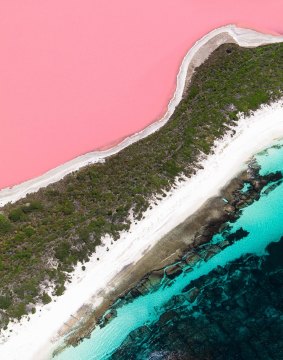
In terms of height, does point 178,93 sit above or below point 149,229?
above

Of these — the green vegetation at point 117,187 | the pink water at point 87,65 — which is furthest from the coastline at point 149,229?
the pink water at point 87,65

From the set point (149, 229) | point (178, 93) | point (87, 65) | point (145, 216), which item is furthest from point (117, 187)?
point (87, 65)

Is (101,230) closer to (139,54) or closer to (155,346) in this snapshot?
(155,346)

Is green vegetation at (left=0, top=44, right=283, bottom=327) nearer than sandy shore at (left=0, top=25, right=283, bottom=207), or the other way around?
green vegetation at (left=0, top=44, right=283, bottom=327)

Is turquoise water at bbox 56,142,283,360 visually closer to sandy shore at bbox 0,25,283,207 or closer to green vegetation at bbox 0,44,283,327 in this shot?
green vegetation at bbox 0,44,283,327

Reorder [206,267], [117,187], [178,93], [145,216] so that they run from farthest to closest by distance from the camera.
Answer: [178,93] → [117,187] → [145,216] → [206,267]

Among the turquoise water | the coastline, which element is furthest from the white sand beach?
the turquoise water

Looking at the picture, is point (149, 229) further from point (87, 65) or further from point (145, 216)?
point (87, 65)
